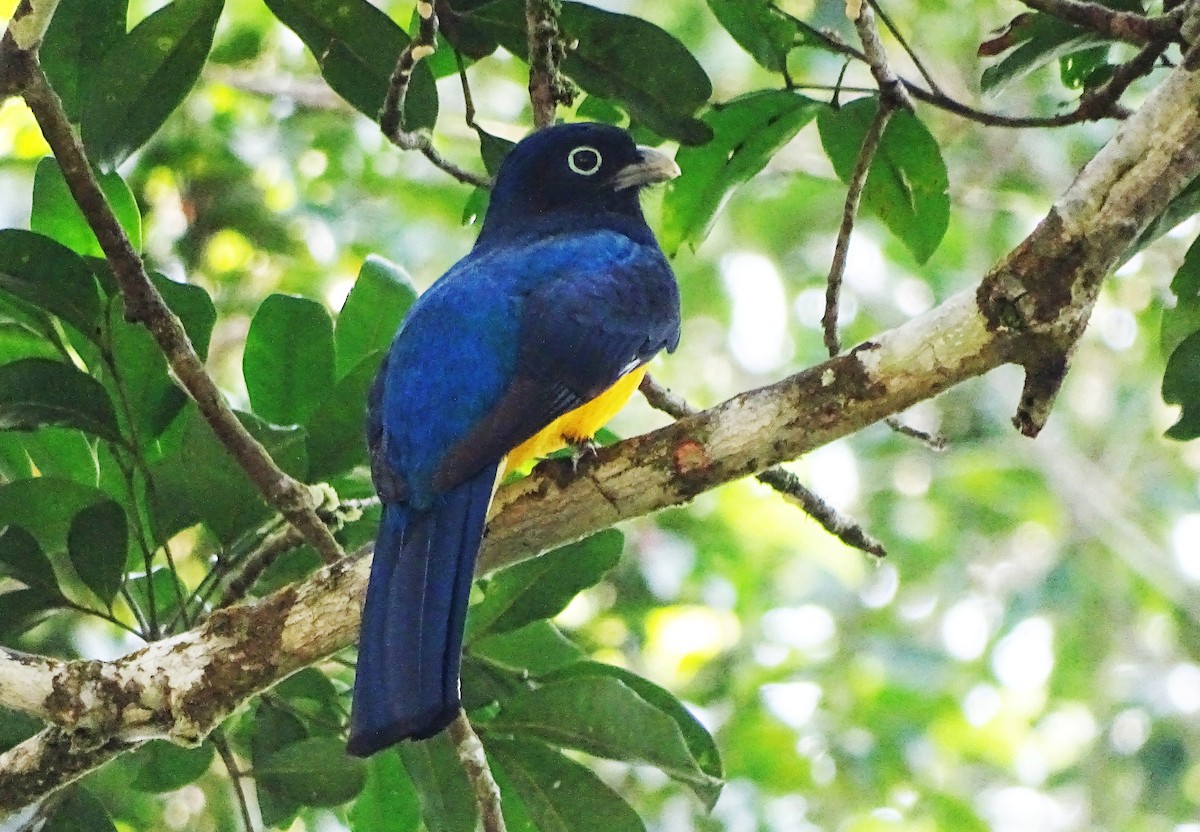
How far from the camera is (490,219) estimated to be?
4219 millimetres

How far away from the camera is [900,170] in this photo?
11.3 ft

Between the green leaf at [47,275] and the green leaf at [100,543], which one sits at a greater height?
the green leaf at [47,275]

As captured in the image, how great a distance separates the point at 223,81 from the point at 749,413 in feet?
15.0

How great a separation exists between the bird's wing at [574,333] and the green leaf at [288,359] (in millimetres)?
498

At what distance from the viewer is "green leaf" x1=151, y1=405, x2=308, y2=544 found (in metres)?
3.10

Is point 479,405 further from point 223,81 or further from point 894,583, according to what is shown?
point 894,583

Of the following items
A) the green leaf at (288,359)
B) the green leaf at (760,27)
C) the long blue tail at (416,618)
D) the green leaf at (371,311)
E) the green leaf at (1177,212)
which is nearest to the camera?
the long blue tail at (416,618)

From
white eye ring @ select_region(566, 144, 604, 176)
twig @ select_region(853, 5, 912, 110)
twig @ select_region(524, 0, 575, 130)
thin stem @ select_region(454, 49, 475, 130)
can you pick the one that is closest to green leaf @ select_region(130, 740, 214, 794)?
thin stem @ select_region(454, 49, 475, 130)

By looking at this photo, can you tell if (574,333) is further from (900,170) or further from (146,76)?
(146,76)

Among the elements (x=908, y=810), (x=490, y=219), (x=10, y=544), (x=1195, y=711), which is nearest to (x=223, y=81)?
(x=490, y=219)

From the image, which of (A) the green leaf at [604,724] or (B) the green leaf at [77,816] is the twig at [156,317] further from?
(B) the green leaf at [77,816]

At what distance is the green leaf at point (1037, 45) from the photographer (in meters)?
3.00

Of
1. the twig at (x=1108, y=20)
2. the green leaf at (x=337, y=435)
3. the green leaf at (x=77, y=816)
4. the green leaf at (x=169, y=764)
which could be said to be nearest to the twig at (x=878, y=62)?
the twig at (x=1108, y=20)

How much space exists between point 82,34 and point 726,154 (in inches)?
59.4
